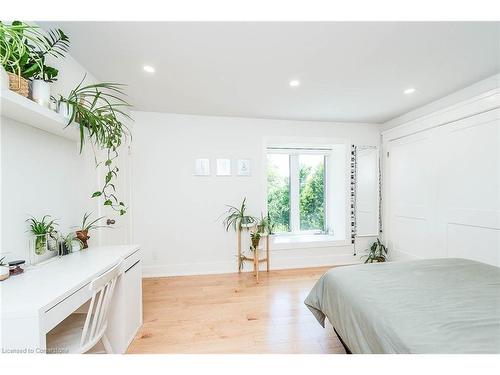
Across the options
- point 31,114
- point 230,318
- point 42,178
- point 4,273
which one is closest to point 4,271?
point 4,273

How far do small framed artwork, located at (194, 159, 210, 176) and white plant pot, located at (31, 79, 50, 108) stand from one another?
1.97 metres

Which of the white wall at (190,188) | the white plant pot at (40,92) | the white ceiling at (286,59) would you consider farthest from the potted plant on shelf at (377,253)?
the white plant pot at (40,92)

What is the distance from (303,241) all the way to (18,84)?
3514mm

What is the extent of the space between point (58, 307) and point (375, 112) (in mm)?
3875

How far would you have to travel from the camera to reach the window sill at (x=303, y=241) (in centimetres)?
350

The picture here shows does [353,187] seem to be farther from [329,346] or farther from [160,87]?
[160,87]

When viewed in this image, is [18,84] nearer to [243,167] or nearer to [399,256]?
[243,167]

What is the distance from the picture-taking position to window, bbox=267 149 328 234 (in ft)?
13.0

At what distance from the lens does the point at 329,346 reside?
171cm

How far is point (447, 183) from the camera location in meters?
2.67

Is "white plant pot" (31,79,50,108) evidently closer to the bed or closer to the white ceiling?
the white ceiling

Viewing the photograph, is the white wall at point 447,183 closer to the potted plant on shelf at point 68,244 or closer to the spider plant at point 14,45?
the spider plant at point 14,45

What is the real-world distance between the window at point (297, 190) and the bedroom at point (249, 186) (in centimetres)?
4
